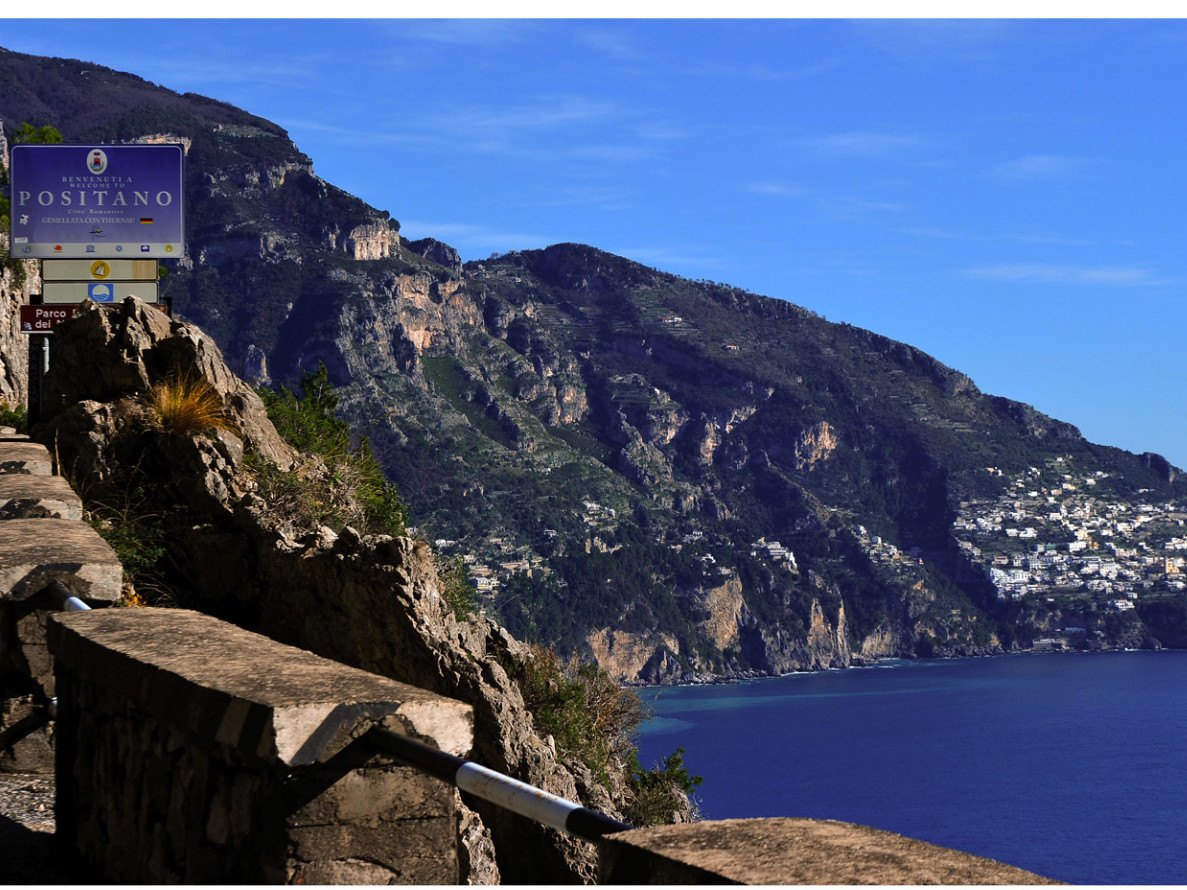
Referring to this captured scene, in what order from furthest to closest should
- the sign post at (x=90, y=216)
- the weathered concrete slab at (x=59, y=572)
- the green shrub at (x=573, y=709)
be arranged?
the sign post at (x=90, y=216) → the green shrub at (x=573, y=709) → the weathered concrete slab at (x=59, y=572)

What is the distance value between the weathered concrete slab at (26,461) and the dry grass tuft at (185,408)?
1060 mm

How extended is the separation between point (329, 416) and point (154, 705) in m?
10.1

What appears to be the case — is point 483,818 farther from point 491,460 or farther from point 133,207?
point 491,460

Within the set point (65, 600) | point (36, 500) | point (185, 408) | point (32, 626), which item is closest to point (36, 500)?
point (36, 500)

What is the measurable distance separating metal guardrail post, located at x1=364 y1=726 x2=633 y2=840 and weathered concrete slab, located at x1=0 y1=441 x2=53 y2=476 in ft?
19.9

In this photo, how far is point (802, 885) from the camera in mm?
2072

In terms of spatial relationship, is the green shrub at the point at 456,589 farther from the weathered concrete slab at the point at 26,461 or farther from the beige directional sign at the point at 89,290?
the beige directional sign at the point at 89,290

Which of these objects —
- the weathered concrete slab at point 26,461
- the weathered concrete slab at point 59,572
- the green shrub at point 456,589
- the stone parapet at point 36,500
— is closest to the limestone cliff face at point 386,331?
the green shrub at point 456,589

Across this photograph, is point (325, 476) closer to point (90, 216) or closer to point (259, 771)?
point (90, 216)

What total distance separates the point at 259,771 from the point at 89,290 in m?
12.7

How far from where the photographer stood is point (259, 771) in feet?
9.87

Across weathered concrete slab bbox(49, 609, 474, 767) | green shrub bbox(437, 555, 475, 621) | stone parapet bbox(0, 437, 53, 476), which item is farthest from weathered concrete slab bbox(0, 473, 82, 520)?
green shrub bbox(437, 555, 475, 621)

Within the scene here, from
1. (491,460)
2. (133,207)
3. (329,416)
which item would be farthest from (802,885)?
(491,460)

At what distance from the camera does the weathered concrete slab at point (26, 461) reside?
26.2ft
